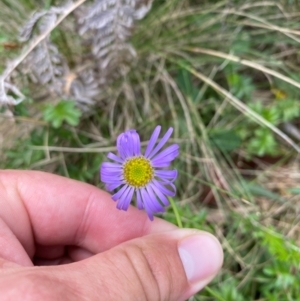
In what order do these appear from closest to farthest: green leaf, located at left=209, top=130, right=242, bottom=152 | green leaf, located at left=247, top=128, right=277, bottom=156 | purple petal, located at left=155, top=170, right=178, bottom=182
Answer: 1. purple petal, located at left=155, top=170, right=178, bottom=182
2. green leaf, located at left=247, top=128, right=277, bottom=156
3. green leaf, located at left=209, top=130, right=242, bottom=152

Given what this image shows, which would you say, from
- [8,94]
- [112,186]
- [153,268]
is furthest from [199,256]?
[8,94]

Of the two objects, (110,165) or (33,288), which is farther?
(110,165)

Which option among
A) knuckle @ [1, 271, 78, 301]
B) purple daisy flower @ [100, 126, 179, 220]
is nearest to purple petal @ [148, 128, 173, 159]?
purple daisy flower @ [100, 126, 179, 220]

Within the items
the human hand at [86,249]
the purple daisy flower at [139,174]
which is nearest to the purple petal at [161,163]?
the purple daisy flower at [139,174]

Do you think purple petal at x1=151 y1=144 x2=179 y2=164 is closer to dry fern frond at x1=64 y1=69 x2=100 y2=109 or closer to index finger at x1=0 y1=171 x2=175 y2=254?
index finger at x1=0 y1=171 x2=175 y2=254

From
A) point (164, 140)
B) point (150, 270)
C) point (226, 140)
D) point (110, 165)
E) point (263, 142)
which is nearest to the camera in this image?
point (150, 270)

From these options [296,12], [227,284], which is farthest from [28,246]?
[296,12]

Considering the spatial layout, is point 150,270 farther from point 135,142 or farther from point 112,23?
point 112,23

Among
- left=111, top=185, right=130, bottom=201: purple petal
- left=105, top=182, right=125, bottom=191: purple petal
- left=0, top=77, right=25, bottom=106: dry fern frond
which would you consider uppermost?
left=0, top=77, right=25, bottom=106: dry fern frond

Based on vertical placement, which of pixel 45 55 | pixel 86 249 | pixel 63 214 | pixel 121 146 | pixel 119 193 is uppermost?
pixel 45 55
